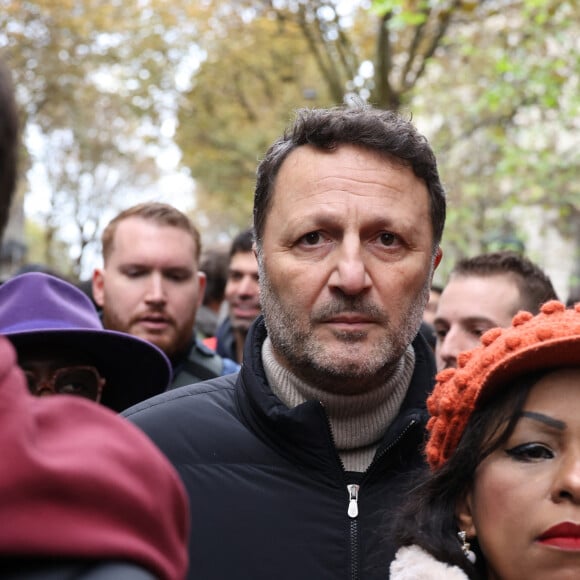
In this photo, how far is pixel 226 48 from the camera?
61.7 ft

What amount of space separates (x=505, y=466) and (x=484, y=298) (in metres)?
2.02

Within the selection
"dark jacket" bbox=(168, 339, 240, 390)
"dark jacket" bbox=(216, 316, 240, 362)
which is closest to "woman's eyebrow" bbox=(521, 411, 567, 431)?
"dark jacket" bbox=(168, 339, 240, 390)

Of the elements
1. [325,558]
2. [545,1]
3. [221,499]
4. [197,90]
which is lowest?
[325,558]

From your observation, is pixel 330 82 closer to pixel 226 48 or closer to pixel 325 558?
pixel 226 48

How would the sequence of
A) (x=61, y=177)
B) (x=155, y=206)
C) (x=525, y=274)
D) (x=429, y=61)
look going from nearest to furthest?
(x=525, y=274)
(x=155, y=206)
(x=429, y=61)
(x=61, y=177)

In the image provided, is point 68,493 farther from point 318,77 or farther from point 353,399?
point 318,77

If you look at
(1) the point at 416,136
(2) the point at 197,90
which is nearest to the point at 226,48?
(2) the point at 197,90

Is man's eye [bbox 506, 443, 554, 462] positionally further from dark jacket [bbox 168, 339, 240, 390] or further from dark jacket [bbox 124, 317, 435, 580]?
dark jacket [bbox 168, 339, 240, 390]

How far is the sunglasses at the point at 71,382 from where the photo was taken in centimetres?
302

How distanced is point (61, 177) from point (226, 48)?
972cm

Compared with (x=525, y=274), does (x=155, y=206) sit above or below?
above

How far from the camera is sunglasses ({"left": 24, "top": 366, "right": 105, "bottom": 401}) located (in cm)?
302

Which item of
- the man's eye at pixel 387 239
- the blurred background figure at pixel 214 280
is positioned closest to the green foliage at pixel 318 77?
the blurred background figure at pixel 214 280

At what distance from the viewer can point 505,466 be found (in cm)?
Answer: 206
